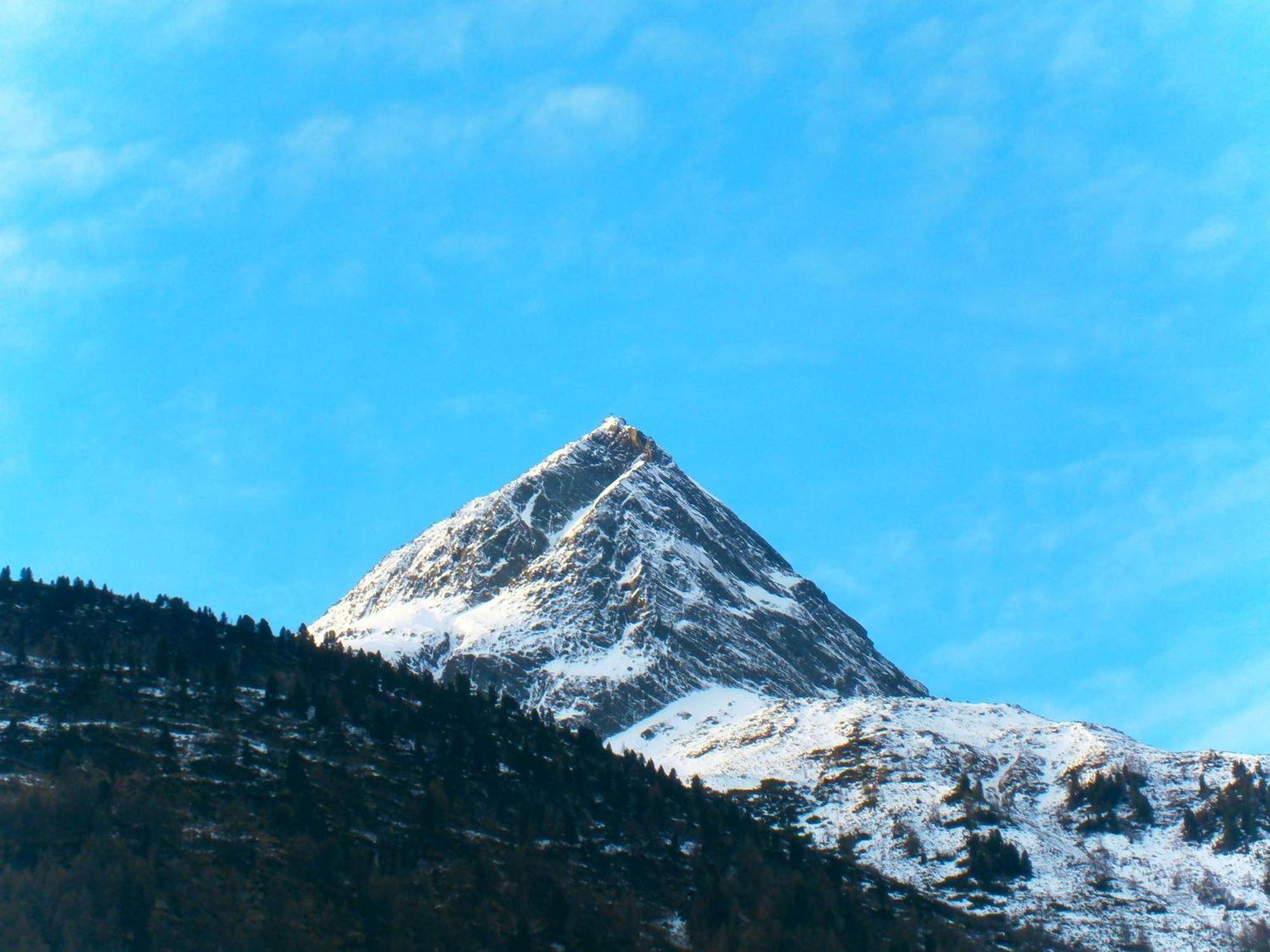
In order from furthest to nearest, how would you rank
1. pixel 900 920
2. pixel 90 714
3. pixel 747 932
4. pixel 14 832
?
pixel 900 920
pixel 90 714
pixel 747 932
pixel 14 832

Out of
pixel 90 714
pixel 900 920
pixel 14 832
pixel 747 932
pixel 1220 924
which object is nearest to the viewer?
pixel 14 832

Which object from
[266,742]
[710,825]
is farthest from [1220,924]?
[266,742]

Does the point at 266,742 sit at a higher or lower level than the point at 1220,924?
higher

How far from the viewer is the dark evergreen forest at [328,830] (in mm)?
123500

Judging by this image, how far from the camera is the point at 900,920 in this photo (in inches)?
6816

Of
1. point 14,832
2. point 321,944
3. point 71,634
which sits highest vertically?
point 71,634

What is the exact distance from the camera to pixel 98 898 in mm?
116562

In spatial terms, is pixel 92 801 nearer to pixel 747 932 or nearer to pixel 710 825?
pixel 747 932

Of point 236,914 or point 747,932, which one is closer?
point 236,914

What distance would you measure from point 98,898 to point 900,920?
291 feet

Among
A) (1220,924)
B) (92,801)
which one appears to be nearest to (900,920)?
(1220,924)

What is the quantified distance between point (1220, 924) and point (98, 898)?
133 metres

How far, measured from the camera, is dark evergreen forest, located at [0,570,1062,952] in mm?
123500

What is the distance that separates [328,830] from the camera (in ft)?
473
